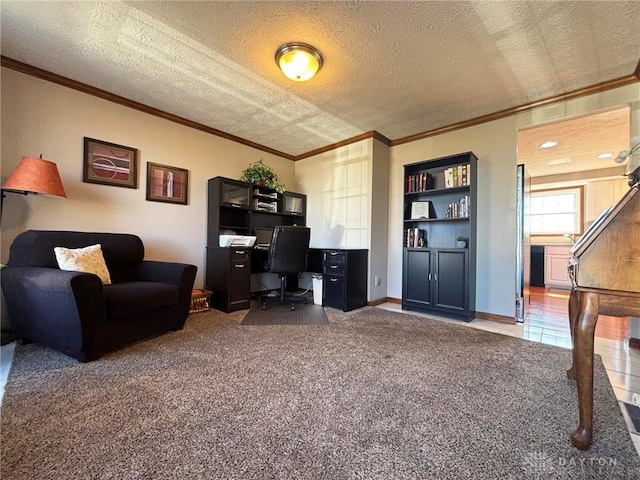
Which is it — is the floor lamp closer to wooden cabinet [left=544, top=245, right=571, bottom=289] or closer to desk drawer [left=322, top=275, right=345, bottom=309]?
desk drawer [left=322, top=275, right=345, bottom=309]

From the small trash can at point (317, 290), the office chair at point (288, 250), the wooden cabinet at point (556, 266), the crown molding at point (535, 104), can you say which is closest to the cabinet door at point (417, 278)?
the small trash can at point (317, 290)

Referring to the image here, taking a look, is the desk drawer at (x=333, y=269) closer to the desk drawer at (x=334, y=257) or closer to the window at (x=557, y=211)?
the desk drawer at (x=334, y=257)

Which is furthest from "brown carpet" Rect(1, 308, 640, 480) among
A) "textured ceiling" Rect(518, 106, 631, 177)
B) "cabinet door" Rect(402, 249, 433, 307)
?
"textured ceiling" Rect(518, 106, 631, 177)

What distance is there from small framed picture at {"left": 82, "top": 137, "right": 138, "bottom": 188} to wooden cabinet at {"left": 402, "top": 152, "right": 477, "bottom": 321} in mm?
3399

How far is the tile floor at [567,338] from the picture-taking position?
5.35 feet

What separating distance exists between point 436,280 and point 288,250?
1865 millimetres

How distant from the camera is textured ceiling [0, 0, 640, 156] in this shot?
185 cm

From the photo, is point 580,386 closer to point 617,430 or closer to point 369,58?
point 617,430

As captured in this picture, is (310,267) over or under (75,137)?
under

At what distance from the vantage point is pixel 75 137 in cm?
273

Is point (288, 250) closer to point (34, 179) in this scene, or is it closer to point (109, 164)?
point (109, 164)

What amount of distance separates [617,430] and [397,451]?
1.03m

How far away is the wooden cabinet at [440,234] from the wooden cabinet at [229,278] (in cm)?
206

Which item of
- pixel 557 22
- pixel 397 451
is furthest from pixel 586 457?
pixel 557 22
